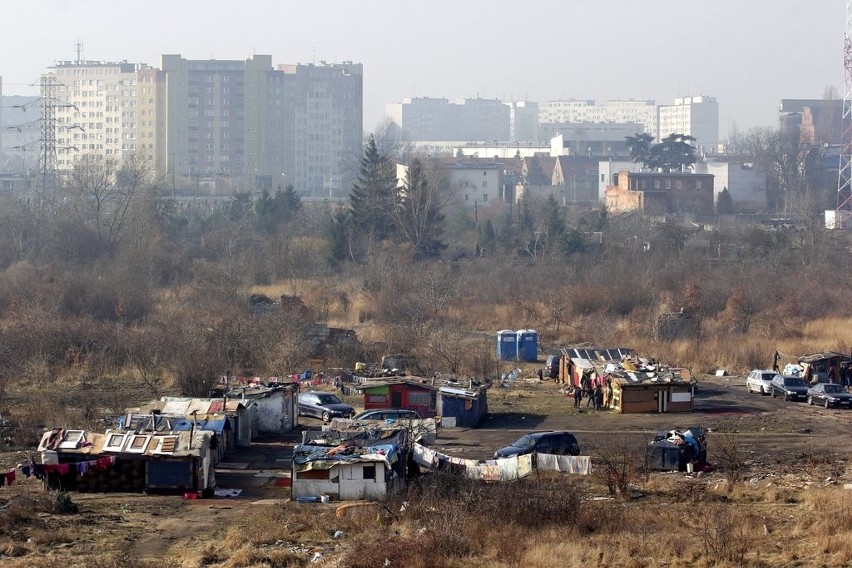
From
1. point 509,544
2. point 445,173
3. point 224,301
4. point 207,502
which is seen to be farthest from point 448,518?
point 445,173

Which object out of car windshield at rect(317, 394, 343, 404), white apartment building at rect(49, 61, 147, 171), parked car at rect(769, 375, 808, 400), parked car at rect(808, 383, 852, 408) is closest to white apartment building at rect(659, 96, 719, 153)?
white apartment building at rect(49, 61, 147, 171)

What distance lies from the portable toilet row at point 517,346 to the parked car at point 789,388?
7.19 meters

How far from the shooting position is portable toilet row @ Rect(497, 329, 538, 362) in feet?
109

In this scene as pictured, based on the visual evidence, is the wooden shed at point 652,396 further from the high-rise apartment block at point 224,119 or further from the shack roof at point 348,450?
the high-rise apartment block at point 224,119

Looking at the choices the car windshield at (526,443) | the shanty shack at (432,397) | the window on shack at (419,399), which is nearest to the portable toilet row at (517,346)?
the shanty shack at (432,397)

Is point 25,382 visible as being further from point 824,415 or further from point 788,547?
point 788,547

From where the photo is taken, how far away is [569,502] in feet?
53.8

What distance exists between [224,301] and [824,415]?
19950mm

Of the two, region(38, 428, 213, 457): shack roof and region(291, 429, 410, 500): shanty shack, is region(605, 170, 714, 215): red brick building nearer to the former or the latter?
region(291, 429, 410, 500): shanty shack

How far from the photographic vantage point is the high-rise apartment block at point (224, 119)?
101188 mm

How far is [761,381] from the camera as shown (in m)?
28.1

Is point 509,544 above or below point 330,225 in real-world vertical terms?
below

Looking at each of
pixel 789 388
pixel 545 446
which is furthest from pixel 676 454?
pixel 789 388

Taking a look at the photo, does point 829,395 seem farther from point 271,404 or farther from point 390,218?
point 390,218
